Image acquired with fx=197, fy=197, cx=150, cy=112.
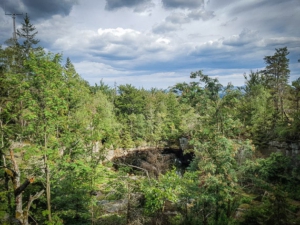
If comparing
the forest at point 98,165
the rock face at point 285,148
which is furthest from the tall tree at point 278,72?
the forest at point 98,165

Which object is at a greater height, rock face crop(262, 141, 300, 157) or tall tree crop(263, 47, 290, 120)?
tall tree crop(263, 47, 290, 120)

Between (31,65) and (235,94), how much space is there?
9175 mm

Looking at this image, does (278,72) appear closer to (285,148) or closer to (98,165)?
(285,148)

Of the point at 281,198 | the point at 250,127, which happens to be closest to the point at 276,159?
the point at 250,127

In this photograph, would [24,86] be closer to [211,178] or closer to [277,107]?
[211,178]

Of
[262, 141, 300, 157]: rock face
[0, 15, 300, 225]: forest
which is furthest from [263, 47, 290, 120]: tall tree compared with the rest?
[0, 15, 300, 225]: forest

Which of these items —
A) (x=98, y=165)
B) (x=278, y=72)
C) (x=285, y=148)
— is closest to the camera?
(x=98, y=165)

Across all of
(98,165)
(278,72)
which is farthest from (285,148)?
(98,165)

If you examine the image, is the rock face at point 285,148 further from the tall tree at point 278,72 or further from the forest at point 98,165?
the forest at point 98,165

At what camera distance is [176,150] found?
39.1m

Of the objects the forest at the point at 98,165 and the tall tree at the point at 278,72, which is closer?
the forest at the point at 98,165

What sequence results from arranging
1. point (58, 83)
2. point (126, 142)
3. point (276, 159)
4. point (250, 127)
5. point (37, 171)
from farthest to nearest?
1. point (126, 142)
2. point (250, 127)
3. point (276, 159)
4. point (37, 171)
5. point (58, 83)

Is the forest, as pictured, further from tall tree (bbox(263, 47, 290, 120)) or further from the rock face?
tall tree (bbox(263, 47, 290, 120))

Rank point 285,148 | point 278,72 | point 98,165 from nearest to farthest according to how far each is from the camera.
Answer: point 98,165, point 285,148, point 278,72
